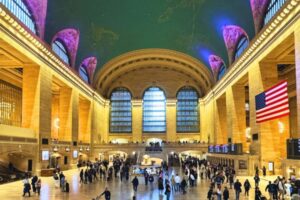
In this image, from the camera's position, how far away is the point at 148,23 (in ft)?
139

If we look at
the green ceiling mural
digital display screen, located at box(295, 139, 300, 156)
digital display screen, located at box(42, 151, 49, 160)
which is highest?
the green ceiling mural

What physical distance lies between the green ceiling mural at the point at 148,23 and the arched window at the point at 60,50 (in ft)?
7.02

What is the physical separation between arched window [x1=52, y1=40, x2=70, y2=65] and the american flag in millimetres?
19093

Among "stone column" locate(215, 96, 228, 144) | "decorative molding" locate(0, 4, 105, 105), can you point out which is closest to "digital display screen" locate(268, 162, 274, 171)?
"stone column" locate(215, 96, 228, 144)

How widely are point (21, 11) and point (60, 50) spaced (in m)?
10.0

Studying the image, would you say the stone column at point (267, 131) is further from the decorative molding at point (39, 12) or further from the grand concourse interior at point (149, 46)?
the decorative molding at point (39, 12)

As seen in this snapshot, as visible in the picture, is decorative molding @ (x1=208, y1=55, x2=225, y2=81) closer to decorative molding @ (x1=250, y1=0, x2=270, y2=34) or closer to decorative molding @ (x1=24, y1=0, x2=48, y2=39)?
decorative molding @ (x1=250, y1=0, x2=270, y2=34)

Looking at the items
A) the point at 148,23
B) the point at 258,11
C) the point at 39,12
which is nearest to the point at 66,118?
the point at 39,12

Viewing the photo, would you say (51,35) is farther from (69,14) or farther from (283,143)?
(283,143)

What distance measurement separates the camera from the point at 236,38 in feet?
120

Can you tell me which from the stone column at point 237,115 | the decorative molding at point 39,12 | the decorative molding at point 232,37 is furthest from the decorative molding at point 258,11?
the decorative molding at point 39,12

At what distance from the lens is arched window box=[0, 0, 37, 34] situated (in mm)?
25619

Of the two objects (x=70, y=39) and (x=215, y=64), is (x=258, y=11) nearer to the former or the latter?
(x=70, y=39)

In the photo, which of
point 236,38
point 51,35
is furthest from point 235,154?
point 51,35
